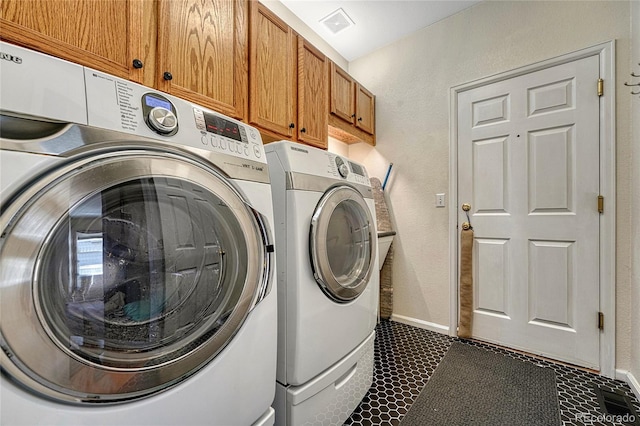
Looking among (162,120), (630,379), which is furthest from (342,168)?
(630,379)

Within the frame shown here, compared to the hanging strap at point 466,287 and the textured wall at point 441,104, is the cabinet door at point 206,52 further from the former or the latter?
the hanging strap at point 466,287

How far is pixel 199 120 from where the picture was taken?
73cm

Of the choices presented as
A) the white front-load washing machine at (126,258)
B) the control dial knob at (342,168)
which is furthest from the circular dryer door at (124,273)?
the control dial knob at (342,168)

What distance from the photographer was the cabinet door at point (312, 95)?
1.71 meters

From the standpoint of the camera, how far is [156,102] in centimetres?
65

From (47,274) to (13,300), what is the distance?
59 mm

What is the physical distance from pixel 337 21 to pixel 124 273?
2323 millimetres

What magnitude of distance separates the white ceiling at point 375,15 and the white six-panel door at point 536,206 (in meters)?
0.69

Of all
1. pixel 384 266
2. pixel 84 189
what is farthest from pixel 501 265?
pixel 84 189

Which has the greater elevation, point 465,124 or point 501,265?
point 465,124

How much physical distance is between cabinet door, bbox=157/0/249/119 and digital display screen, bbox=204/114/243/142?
0.53 meters

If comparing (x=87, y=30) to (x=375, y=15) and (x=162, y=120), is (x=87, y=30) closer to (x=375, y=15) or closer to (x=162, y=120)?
(x=162, y=120)

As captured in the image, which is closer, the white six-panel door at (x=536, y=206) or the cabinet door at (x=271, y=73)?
the cabinet door at (x=271, y=73)

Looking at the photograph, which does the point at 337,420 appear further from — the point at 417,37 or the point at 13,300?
the point at 417,37
